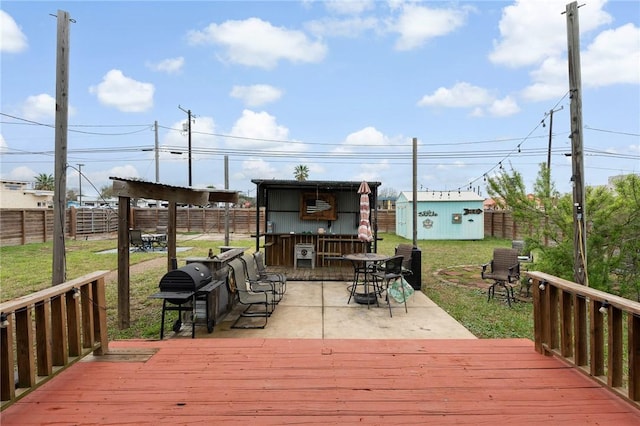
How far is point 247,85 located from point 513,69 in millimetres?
12032

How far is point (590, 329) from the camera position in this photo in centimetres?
244

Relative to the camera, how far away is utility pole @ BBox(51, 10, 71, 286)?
12.3ft

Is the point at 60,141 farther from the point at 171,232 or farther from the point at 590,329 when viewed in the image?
the point at 590,329

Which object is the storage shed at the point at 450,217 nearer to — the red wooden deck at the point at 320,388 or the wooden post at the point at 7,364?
the red wooden deck at the point at 320,388

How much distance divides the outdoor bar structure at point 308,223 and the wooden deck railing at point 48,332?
6215 millimetres

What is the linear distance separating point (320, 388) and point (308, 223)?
290 inches

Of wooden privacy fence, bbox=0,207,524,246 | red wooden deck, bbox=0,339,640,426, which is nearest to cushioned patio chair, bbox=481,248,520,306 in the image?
wooden privacy fence, bbox=0,207,524,246

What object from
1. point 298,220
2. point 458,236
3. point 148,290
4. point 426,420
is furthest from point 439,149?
point 426,420

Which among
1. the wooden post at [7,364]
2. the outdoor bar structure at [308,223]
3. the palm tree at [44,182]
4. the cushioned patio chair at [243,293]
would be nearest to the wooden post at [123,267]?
the cushioned patio chair at [243,293]

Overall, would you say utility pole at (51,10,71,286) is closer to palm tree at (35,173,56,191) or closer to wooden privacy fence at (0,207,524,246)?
wooden privacy fence at (0,207,524,246)

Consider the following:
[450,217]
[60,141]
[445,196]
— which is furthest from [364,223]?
[445,196]

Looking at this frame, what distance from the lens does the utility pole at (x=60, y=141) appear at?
12.3 ft

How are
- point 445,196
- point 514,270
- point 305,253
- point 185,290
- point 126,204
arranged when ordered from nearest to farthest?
1. point 185,290
2. point 126,204
3. point 514,270
4. point 305,253
5. point 445,196

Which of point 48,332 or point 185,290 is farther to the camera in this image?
point 185,290
